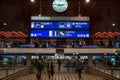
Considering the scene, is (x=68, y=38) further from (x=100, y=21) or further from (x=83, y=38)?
(x=100, y=21)

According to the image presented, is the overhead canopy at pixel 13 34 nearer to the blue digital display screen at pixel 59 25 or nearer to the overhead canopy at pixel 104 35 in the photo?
the blue digital display screen at pixel 59 25

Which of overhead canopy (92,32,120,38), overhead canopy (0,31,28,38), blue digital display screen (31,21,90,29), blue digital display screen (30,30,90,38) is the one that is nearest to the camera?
blue digital display screen (30,30,90,38)

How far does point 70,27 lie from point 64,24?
2.70 ft

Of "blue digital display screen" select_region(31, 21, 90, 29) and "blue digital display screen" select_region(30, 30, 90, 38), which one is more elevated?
"blue digital display screen" select_region(31, 21, 90, 29)

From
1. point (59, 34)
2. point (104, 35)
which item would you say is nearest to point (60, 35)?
point (59, 34)

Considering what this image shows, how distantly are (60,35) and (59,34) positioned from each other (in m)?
0.23

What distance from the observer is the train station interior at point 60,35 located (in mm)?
37188

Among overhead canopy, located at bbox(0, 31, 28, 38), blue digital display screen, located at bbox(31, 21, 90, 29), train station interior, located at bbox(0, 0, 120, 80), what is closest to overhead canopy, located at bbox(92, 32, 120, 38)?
train station interior, located at bbox(0, 0, 120, 80)

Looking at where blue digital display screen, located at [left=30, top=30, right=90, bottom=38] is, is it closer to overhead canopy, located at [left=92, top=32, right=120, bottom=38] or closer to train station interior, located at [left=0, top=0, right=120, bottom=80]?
train station interior, located at [left=0, top=0, right=120, bottom=80]

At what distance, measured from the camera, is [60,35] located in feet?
130

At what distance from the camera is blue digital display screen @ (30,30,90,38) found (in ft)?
129

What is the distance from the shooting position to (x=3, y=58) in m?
43.8

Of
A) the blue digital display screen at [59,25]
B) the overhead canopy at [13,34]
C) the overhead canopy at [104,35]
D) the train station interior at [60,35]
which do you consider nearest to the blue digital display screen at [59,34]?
the train station interior at [60,35]

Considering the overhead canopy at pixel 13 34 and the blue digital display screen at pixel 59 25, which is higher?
the blue digital display screen at pixel 59 25
